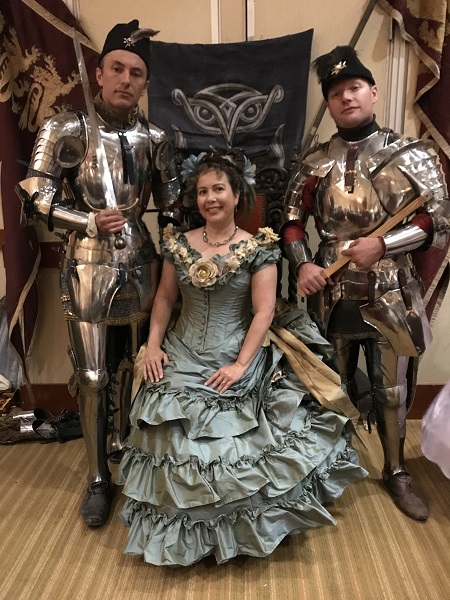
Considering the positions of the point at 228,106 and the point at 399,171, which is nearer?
the point at 399,171

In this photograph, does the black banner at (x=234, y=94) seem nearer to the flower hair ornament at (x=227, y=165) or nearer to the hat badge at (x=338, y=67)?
the flower hair ornament at (x=227, y=165)

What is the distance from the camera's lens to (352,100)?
1.57 meters

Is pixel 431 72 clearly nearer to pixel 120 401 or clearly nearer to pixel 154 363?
pixel 154 363

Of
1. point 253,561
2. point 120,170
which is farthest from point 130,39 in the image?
point 253,561

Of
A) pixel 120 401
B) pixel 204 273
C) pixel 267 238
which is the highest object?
pixel 267 238

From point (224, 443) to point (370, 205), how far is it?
844 millimetres

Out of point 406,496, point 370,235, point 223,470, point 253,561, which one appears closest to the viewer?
point 223,470

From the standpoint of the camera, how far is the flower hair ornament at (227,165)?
5.40 feet

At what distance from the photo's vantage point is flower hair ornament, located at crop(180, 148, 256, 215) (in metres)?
1.64

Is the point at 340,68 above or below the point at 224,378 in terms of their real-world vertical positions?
above

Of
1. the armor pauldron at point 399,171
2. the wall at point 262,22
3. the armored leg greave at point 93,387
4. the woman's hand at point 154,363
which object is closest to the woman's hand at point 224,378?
the woman's hand at point 154,363

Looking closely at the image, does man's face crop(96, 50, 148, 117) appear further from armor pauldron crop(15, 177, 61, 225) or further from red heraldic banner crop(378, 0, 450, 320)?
red heraldic banner crop(378, 0, 450, 320)

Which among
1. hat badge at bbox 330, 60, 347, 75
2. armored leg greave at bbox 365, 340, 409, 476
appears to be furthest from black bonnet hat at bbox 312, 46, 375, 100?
armored leg greave at bbox 365, 340, 409, 476

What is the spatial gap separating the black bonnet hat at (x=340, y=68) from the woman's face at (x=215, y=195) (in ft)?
1.40
